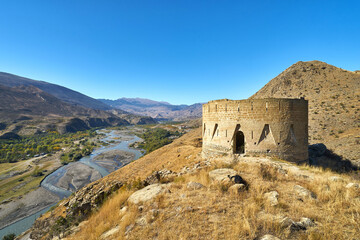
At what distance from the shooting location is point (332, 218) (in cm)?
446

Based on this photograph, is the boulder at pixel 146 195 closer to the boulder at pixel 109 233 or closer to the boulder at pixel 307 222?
the boulder at pixel 109 233

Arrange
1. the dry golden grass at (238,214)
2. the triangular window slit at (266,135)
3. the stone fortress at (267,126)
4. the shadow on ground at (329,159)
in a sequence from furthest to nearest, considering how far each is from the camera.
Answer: the shadow on ground at (329,159) < the triangular window slit at (266,135) < the stone fortress at (267,126) < the dry golden grass at (238,214)

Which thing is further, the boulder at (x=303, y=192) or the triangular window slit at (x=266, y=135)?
the triangular window slit at (x=266, y=135)

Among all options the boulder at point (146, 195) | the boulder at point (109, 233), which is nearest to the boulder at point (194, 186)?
the boulder at point (146, 195)

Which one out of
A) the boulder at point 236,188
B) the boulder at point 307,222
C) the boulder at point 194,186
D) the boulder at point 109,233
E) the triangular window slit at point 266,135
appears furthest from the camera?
the triangular window slit at point 266,135

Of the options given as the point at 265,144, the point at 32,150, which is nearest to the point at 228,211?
the point at 265,144

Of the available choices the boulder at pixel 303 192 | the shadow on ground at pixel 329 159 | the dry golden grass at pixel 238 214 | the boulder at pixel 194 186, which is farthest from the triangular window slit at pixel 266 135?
the shadow on ground at pixel 329 159

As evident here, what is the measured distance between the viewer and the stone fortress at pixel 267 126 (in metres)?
11.0

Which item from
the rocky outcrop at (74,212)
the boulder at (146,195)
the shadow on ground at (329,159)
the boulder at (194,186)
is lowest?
the rocky outcrop at (74,212)

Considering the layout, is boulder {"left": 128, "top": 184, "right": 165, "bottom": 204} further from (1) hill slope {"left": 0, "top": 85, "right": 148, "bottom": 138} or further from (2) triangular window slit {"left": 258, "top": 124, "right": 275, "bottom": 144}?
(1) hill slope {"left": 0, "top": 85, "right": 148, "bottom": 138}

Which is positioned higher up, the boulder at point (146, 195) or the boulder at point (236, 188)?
the boulder at point (236, 188)

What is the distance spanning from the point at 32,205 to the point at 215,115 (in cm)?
3851

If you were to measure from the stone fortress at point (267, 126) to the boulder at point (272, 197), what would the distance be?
568 centimetres

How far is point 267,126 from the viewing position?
11172 millimetres
